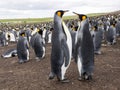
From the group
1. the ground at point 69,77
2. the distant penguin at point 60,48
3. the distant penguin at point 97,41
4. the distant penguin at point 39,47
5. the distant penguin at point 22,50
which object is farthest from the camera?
the distant penguin at point 97,41

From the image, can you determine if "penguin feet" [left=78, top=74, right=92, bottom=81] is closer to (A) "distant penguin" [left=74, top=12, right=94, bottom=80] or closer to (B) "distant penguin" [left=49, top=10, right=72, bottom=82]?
(A) "distant penguin" [left=74, top=12, right=94, bottom=80]

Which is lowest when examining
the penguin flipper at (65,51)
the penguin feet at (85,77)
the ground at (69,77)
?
the ground at (69,77)

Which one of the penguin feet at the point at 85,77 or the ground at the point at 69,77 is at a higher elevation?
the penguin feet at the point at 85,77

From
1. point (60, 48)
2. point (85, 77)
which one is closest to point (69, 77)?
point (85, 77)

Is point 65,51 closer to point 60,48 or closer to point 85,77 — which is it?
point 60,48

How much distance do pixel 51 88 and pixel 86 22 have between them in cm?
213

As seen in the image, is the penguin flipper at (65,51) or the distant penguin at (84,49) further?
the distant penguin at (84,49)

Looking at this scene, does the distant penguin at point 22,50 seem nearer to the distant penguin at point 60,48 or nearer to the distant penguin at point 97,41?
the distant penguin at point 97,41

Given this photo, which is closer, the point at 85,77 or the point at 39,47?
the point at 85,77

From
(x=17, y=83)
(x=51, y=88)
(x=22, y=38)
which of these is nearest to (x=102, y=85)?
(x=51, y=88)

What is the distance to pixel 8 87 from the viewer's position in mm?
7773

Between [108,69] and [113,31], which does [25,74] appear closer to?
[108,69]

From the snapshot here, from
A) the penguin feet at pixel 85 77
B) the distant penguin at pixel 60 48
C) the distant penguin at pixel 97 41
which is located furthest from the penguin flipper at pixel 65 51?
the distant penguin at pixel 97 41

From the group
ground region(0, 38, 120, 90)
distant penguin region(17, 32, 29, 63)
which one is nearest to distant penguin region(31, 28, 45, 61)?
distant penguin region(17, 32, 29, 63)
